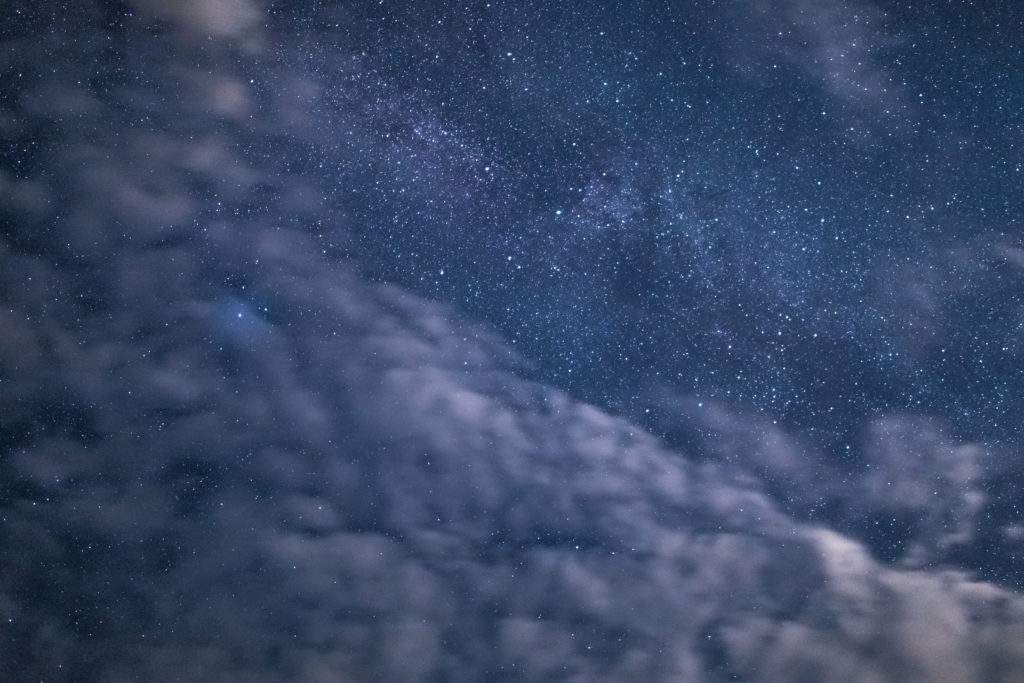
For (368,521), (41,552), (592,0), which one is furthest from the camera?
(41,552)

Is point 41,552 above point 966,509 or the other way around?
the other way around

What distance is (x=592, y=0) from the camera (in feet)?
15.7

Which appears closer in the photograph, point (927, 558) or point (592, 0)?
point (592, 0)

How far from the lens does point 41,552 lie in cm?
852

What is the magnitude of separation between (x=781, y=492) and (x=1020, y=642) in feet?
13.9

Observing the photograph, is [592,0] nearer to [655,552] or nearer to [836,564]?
[655,552]

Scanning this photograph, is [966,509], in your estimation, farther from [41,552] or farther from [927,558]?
[41,552]

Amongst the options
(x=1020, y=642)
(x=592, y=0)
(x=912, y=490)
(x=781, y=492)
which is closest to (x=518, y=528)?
(x=781, y=492)

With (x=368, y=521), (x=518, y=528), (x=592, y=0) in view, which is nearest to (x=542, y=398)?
(x=518, y=528)

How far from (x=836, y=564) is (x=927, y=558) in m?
1.03

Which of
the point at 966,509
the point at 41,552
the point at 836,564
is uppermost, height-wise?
the point at 966,509

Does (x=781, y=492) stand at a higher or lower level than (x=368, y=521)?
higher

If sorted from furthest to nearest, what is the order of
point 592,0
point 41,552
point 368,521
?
point 41,552 → point 368,521 → point 592,0

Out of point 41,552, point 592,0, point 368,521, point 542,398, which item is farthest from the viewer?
point 41,552
